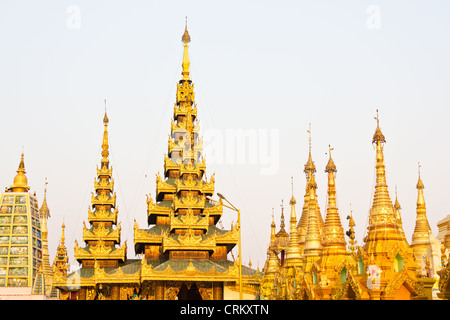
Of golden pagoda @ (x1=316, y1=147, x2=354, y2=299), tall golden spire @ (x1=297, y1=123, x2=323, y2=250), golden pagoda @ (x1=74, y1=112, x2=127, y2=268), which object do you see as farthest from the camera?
golden pagoda @ (x1=74, y1=112, x2=127, y2=268)

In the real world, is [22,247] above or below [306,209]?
below

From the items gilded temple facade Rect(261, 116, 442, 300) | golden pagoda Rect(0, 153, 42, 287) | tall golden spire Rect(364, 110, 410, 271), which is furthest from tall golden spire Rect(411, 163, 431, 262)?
golden pagoda Rect(0, 153, 42, 287)

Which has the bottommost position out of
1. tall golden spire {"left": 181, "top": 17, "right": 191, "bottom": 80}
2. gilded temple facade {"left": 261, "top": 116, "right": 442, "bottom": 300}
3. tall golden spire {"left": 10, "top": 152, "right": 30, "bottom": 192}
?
gilded temple facade {"left": 261, "top": 116, "right": 442, "bottom": 300}

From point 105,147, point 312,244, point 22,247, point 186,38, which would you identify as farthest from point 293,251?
point 22,247

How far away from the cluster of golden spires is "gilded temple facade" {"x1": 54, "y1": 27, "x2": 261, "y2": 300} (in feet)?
0.29

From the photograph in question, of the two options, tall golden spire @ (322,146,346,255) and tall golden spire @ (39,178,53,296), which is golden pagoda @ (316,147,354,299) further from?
tall golden spire @ (39,178,53,296)

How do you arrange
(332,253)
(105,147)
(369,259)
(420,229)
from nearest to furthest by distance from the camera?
(369,259), (332,253), (420,229), (105,147)

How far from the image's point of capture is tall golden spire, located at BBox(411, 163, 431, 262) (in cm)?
4756

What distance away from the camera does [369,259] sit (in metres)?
33.7

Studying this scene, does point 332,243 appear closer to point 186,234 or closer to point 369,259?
point 369,259

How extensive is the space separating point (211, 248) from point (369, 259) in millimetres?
23012

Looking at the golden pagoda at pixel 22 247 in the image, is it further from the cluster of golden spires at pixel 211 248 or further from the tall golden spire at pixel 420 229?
the tall golden spire at pixel 420 229
